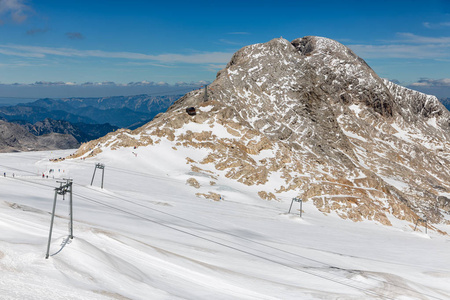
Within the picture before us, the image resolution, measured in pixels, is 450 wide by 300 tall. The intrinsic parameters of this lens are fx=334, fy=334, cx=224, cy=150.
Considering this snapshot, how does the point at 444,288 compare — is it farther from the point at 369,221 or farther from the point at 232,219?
the point at 369,221

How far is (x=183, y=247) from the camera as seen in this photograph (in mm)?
32969

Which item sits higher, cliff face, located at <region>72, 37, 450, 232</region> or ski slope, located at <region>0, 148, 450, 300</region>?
cliff face, located at <region>72, 37, 450, 232</region>

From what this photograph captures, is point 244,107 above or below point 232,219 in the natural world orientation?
above

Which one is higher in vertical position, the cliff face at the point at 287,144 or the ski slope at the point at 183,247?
the cliff face at the point at 287,144

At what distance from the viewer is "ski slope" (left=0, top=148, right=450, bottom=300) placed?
67.6 feet

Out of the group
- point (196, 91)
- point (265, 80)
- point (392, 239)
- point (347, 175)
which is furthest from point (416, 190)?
point (196, 91)

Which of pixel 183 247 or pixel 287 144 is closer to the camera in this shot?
pixel 183 247

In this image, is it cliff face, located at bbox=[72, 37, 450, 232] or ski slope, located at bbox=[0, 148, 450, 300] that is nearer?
ski slope, located at bbox=[0, 148, 450, 300]

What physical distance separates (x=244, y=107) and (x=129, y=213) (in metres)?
87.1

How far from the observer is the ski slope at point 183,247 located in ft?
67.6

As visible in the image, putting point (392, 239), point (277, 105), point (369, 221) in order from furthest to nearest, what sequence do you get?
1. point (277, 105)
2. point (369, 221)
3. point (392, 239)

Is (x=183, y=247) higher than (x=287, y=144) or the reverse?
the reverse

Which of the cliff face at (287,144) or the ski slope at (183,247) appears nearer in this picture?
the ski slope at (183,247)

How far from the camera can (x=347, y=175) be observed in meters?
109
